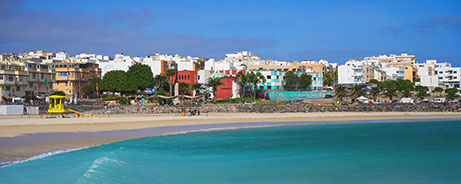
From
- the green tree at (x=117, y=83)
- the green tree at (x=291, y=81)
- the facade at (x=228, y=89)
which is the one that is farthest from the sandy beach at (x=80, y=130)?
the green tree at (x=291, y=81)

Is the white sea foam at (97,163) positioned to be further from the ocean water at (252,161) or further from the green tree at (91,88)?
the green tree at (91,88)

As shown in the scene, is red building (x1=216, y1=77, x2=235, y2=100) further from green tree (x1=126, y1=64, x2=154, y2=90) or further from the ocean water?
the ocean water

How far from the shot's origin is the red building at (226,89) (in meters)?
90.7

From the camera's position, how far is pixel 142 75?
285ft

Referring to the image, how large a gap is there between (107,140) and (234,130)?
1334cm

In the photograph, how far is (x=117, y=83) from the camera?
84250 millimetres

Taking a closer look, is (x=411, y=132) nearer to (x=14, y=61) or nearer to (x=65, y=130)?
(x=65, y=130)

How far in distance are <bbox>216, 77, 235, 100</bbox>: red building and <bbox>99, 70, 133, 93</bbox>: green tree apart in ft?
55.3

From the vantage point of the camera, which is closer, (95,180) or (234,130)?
(95,180)

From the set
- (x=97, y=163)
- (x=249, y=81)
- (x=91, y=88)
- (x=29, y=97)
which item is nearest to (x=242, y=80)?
(x=249, y=81)

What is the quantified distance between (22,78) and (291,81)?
52599mm

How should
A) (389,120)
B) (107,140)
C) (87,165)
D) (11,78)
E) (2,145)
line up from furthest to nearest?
(11,78) → (389,120) → (107,140) → (2,145) → (87,165)

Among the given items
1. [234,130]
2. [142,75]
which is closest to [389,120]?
[234,130]

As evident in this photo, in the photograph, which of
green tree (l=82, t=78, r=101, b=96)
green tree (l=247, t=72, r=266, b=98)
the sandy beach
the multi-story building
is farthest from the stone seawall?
green tree (l=82, t=78, r=101, b=96)
